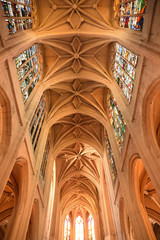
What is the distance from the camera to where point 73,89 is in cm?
1474

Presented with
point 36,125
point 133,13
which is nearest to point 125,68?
point 133,13

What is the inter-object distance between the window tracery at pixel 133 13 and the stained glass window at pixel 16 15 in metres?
5.11

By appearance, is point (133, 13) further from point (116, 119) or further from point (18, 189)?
point (18, 189)

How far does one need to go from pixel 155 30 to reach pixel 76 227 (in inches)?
1049

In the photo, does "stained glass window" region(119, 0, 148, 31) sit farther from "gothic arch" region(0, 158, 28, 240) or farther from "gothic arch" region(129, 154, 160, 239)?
"gothic arch" region(0, 158, 28, 240)

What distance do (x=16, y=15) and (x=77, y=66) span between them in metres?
6.17

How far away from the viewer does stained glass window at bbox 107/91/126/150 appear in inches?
408

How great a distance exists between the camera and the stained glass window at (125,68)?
8.36 m

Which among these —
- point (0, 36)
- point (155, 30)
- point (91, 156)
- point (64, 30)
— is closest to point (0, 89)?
point (0, 36)

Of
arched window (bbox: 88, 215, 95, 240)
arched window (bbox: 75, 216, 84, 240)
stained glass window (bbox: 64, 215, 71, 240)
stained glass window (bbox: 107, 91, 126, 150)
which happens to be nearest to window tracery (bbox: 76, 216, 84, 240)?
arched window (bbox: 75, 216, 84, 240)

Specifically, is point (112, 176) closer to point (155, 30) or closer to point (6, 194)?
point (6, 194)

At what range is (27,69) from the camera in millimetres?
9492

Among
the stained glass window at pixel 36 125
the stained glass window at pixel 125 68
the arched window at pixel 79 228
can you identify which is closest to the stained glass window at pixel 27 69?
the stained glass window at pixel 36 125

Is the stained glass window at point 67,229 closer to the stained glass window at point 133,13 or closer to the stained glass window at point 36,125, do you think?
the stained glass window at point 36,125
